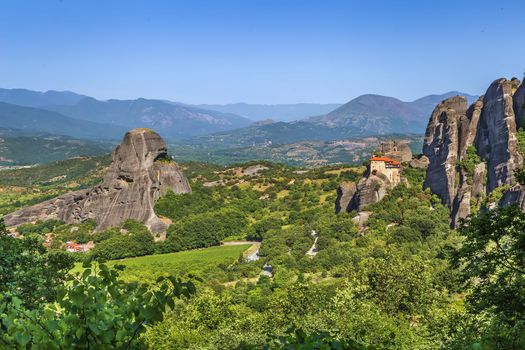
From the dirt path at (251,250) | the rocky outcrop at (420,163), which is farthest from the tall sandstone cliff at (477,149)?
the dirt path at (251,250)

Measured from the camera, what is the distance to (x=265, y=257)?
5750 centimetres

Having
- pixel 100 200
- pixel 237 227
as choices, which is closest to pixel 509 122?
pixel 237 227

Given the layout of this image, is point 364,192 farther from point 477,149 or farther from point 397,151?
point 397,151

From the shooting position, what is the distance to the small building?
66.1 meters

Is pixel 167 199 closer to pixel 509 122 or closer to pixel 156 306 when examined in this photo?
pixel 509 122

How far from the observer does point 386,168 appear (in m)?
66.4

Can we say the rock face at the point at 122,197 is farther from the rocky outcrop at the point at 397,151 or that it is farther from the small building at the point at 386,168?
the rocky outcrop at the point at 397,151

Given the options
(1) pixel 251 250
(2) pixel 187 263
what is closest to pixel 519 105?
(1) pixel 251 250

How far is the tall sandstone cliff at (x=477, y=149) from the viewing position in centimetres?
5481

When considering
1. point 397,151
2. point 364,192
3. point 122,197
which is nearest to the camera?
point 364,192

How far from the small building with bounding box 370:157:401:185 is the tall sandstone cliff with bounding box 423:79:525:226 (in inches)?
177

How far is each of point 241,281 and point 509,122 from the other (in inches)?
1484

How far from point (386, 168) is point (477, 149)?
40.4ft

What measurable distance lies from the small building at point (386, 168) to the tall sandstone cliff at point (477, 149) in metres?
4.50
